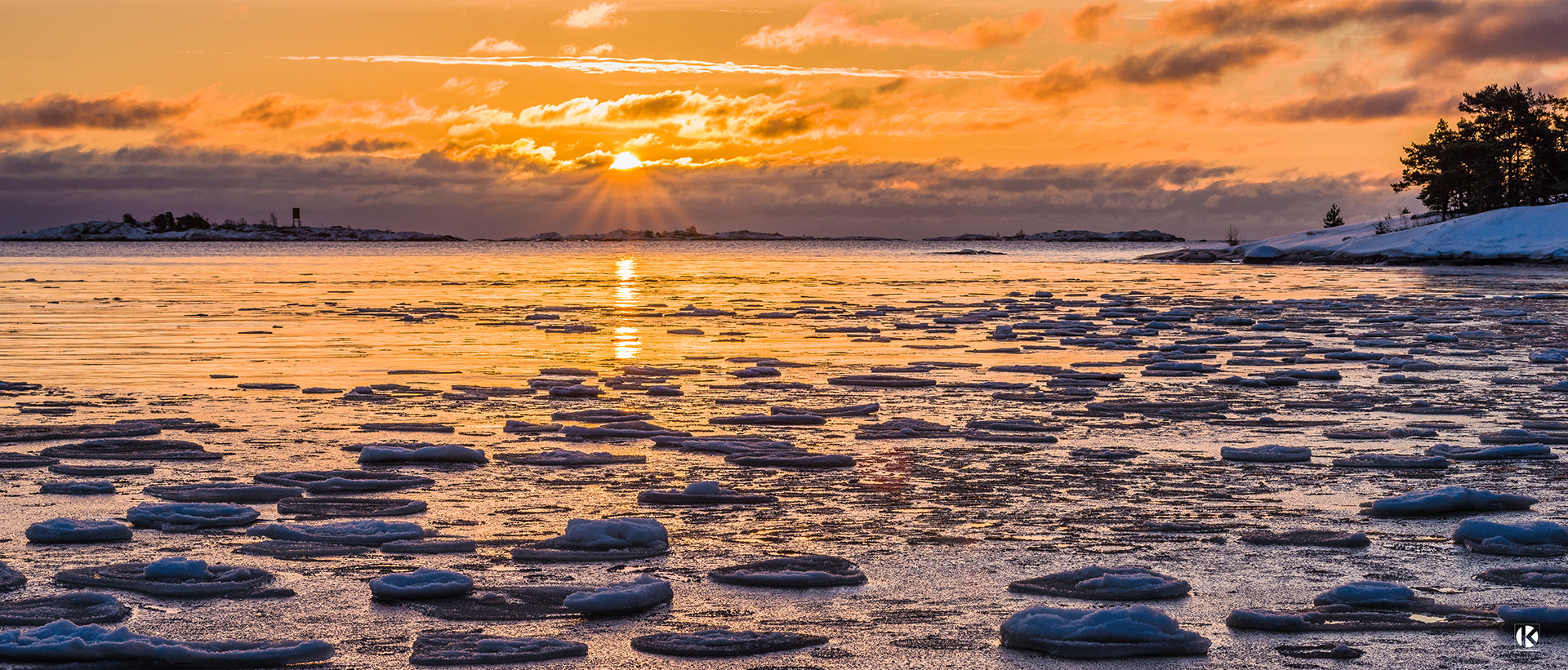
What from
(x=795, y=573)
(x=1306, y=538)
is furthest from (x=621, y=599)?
(x=1306, y=538)

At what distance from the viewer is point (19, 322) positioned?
1738cm

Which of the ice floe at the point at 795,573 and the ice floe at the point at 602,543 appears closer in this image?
the ice floe at the point at 795,573

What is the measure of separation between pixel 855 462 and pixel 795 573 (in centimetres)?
242

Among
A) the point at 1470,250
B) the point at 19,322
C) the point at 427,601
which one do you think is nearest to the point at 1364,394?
the point at 427,601

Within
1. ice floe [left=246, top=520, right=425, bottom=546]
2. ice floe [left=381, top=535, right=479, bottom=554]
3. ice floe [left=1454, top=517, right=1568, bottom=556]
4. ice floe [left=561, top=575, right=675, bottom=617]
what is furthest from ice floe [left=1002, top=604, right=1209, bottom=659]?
ice floe [left=246, top=520, right=425, bottom=546]

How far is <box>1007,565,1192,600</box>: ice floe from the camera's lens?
4.20 metres

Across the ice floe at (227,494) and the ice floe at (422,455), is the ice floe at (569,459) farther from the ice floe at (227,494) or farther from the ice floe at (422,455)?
A: the ice floe at (227,494)

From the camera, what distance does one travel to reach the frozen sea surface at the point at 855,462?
3.98m

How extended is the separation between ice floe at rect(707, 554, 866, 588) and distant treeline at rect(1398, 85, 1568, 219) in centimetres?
6679

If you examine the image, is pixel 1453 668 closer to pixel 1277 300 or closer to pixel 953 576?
pixel 953 576

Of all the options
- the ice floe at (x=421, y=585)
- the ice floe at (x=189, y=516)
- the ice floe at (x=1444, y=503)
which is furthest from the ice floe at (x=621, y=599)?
the ice floe at (x=1444, y=503)

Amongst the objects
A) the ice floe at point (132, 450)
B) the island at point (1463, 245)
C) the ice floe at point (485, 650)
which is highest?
the island at point (1463, 245)

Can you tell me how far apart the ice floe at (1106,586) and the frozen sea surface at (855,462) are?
0.29 feet

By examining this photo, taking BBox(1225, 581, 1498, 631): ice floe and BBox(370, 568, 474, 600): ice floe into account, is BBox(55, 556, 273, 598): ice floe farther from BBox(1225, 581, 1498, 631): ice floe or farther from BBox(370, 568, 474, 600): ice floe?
BBox(1225, 581, 1498, 631): ice floe
